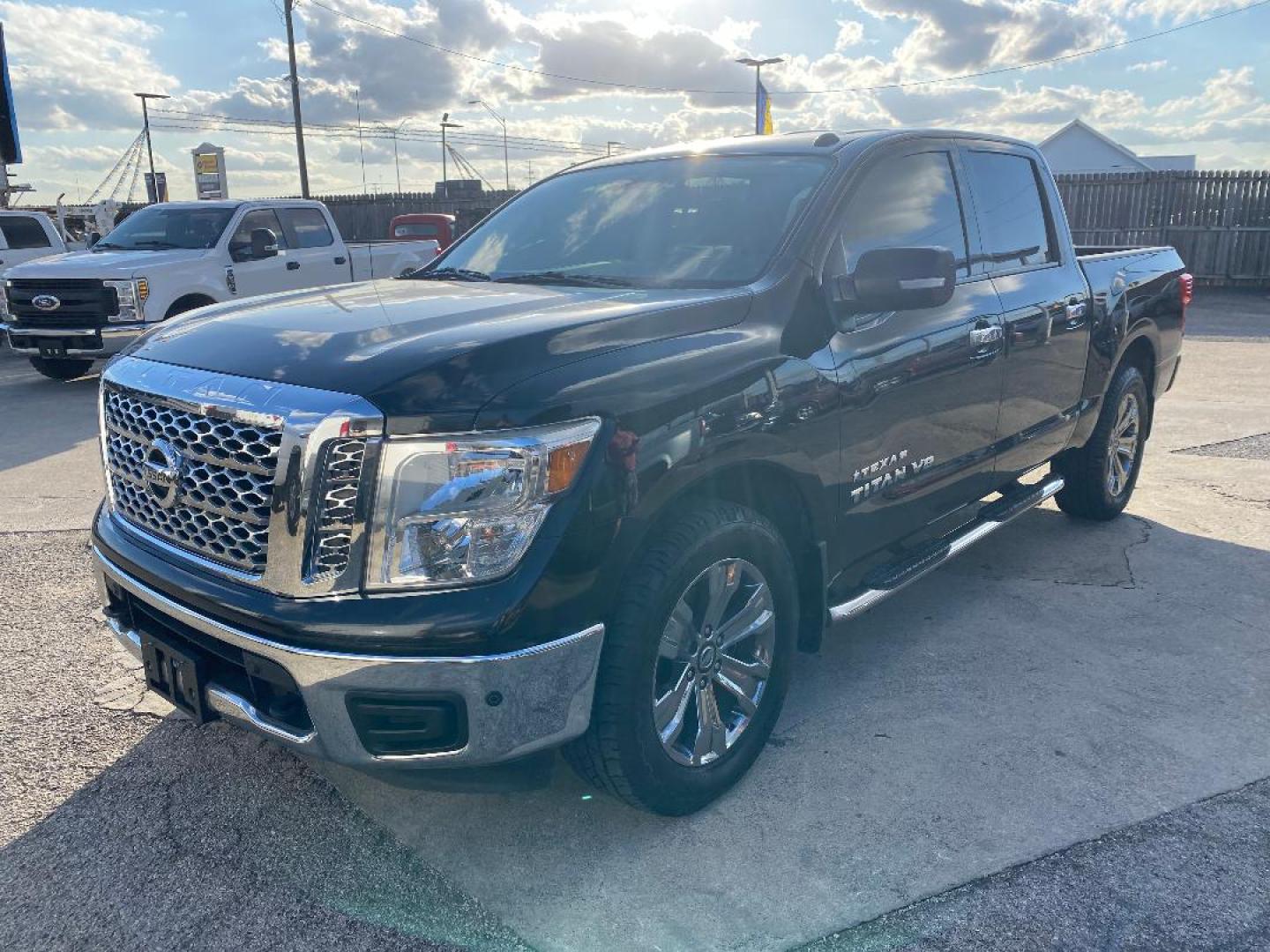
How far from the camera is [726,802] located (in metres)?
3.06

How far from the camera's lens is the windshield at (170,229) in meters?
11.2

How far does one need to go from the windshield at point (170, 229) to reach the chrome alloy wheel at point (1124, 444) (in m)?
9.31

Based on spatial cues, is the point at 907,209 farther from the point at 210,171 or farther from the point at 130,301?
the point at 210,171

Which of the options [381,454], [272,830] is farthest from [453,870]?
[381,454]

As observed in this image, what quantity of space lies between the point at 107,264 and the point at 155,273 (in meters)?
0.56

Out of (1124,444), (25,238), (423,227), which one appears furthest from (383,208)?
(1124,444)

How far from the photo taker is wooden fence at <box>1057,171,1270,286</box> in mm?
Result: 19266

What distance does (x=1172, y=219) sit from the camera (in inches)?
790

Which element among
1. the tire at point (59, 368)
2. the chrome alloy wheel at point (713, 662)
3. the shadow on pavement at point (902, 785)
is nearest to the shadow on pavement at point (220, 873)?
the shadow on pavement at point (902, 785)

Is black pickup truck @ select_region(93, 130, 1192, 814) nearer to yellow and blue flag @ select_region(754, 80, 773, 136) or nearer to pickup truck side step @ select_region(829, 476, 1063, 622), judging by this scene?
pickup truck side step @ select_region(829, 476, 1063, 622)

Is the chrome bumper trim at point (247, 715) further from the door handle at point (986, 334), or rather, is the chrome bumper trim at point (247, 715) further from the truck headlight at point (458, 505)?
the door handle at point (986, 334)

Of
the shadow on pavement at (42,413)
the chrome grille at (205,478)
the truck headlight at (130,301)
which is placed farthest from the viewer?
the truck headlight at (130,301)

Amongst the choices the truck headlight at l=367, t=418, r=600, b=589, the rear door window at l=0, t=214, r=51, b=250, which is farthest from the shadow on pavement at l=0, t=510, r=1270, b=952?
the rear door window at l=0, t=214, r=51, b=250

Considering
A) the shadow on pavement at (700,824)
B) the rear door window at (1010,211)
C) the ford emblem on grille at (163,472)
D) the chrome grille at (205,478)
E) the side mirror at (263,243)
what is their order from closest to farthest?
the chrome grille at (205,478) < the shadow on pavement at (700,824) < the ford emblem on grille at (163,472) < the rear door window at (1010,211) < the side mirror at (263,243)
